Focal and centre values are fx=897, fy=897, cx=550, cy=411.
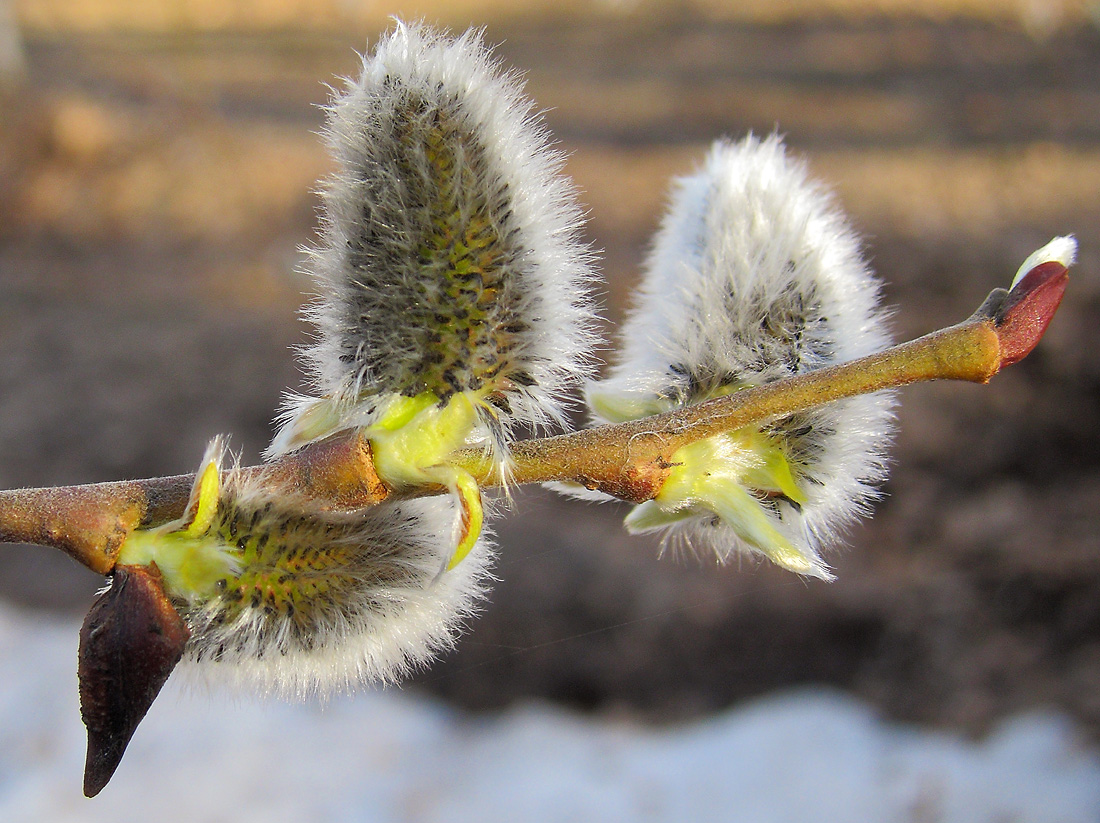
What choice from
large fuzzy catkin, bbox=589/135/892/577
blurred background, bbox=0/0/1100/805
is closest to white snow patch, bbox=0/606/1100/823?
blurred background, bbox=0/0/1100/805

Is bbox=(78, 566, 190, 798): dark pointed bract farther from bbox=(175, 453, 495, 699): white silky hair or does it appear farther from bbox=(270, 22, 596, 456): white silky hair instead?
bbox=(270, 22, 596, 456): white silky hair

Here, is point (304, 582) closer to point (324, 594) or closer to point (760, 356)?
point (324, 594)

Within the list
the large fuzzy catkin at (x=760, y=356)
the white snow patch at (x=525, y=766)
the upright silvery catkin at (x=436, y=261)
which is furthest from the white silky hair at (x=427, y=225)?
the white snow patch at (x=525, y=766)

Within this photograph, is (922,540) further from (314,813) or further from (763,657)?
(314,813)

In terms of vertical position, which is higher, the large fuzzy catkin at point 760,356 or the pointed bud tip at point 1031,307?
the pointed bud tip at point 1031,307

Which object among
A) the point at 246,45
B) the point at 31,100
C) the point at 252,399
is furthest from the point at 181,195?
the point at 246,45

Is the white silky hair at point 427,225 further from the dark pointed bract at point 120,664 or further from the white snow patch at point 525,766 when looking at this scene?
the white snow patch at point 525,766
